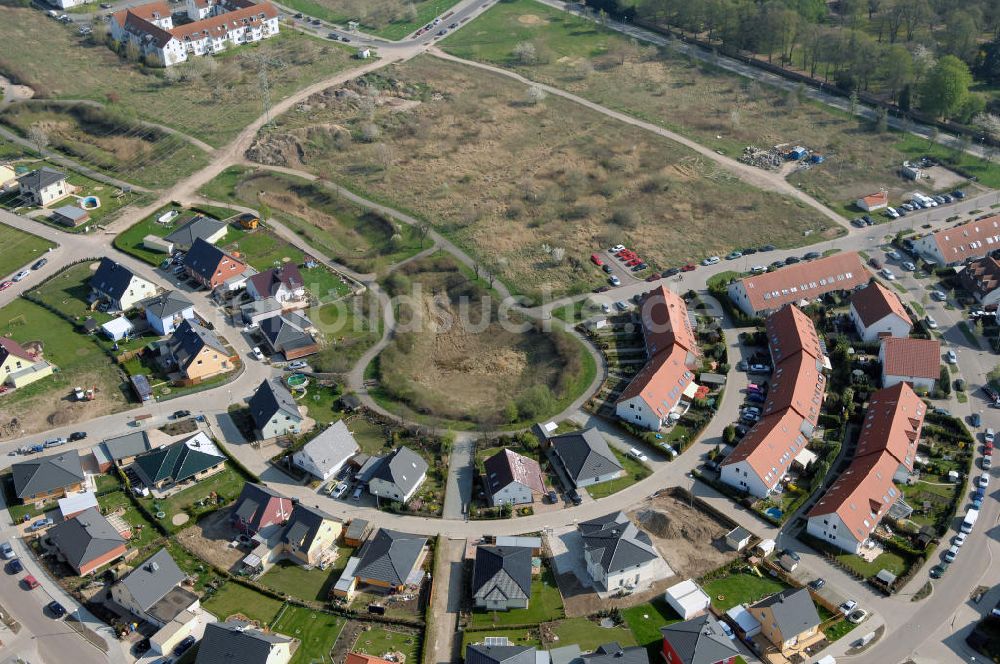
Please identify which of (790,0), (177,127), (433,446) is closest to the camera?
(433,446)

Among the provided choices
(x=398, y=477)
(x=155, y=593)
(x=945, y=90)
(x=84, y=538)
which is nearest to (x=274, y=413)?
(x=398, y=477)

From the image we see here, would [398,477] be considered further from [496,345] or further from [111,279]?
[111,279]

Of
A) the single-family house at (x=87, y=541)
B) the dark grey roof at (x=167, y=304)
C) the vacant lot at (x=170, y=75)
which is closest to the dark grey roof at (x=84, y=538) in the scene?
the single-family house at (x=87, y=541)

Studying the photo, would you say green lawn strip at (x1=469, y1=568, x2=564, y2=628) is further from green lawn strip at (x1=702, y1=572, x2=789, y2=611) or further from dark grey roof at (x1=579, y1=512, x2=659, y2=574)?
green lawn strip at (x1=702, y1=572, x2=789, y2=611)

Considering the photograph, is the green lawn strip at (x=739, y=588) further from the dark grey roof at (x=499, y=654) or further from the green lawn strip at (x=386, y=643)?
the green lawn strip at (x=386, y=643)

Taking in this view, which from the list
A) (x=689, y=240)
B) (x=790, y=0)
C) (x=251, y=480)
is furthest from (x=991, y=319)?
(x=790, y=0)

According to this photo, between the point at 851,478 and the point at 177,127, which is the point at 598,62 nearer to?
the point at 177,127

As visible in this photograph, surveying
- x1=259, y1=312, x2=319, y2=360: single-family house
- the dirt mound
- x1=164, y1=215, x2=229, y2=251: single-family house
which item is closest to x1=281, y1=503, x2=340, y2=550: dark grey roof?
x1=259, y1=312, x2=319, y2=360: single-family house
